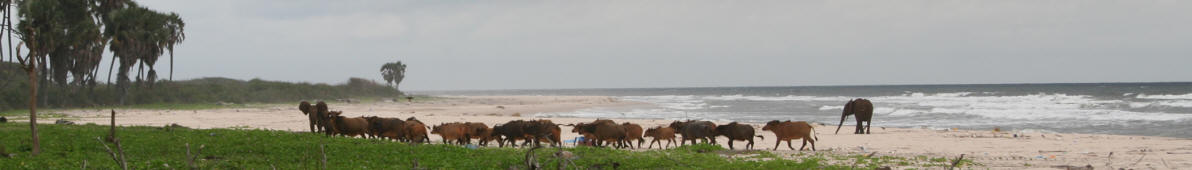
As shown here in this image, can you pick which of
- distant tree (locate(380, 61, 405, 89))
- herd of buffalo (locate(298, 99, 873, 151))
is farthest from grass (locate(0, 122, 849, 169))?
distant tree (locate(380, 61, 405, 89))

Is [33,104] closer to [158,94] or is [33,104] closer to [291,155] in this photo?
[291,155]

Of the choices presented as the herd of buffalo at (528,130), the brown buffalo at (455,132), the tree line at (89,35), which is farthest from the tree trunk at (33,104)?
the tree line at (89,35)

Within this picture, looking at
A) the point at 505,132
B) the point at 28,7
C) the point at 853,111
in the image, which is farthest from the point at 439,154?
the point at 28,7

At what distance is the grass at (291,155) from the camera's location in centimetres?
1021

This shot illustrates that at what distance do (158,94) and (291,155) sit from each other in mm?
39250

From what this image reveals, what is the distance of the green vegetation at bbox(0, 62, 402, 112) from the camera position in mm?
36312

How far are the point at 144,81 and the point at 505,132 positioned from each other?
39.0m

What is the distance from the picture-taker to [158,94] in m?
44.8

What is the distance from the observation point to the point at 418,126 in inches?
623

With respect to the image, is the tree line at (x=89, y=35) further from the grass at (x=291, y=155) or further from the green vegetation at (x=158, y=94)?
the grass at (x=291, y=155)

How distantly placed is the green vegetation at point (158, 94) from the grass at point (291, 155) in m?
Answer: 25.0

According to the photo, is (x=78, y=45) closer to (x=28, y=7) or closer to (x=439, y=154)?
(x=28, y=7)

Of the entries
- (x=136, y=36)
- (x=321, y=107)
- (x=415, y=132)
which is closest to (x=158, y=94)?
(x=136, y=36)

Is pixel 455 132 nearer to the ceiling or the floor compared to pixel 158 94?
nearer to the floor
